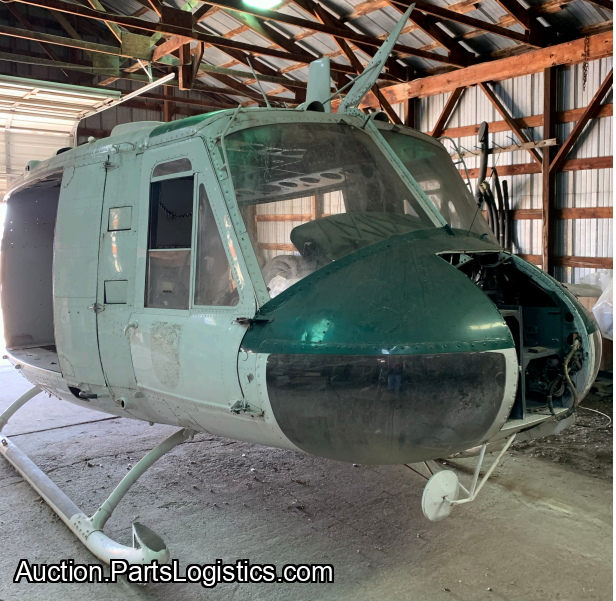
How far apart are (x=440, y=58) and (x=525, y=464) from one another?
8.25 m

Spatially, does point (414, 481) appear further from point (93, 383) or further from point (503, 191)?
point (503, 191)

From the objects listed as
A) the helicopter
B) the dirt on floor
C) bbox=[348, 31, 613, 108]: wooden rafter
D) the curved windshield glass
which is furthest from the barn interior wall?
the helicopter

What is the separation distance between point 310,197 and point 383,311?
91 centimetres

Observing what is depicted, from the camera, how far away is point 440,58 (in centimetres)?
1111

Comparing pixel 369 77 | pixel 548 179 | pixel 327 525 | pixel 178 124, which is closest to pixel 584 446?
pixel 327 525

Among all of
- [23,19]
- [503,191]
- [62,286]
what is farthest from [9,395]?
[23,19]

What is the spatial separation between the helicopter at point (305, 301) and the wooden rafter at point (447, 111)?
8680 mm

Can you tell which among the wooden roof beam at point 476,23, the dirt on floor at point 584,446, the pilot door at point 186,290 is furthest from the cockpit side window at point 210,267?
the wooden roof beam at point 476,23

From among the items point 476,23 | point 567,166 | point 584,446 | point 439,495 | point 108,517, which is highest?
point 476,23

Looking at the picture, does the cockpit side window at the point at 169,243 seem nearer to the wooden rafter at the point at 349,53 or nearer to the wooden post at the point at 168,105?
the wooden rafter at the point at 349,53

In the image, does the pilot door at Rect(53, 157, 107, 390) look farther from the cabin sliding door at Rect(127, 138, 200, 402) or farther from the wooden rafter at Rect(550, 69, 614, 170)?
the wooden rafter at Rect(550, 69, 614, 170)

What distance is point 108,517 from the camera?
12.2 feet

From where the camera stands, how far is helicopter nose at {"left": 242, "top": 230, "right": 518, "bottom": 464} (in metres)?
2.61

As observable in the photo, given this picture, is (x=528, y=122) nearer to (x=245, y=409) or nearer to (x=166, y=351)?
(x=166, y=351)
